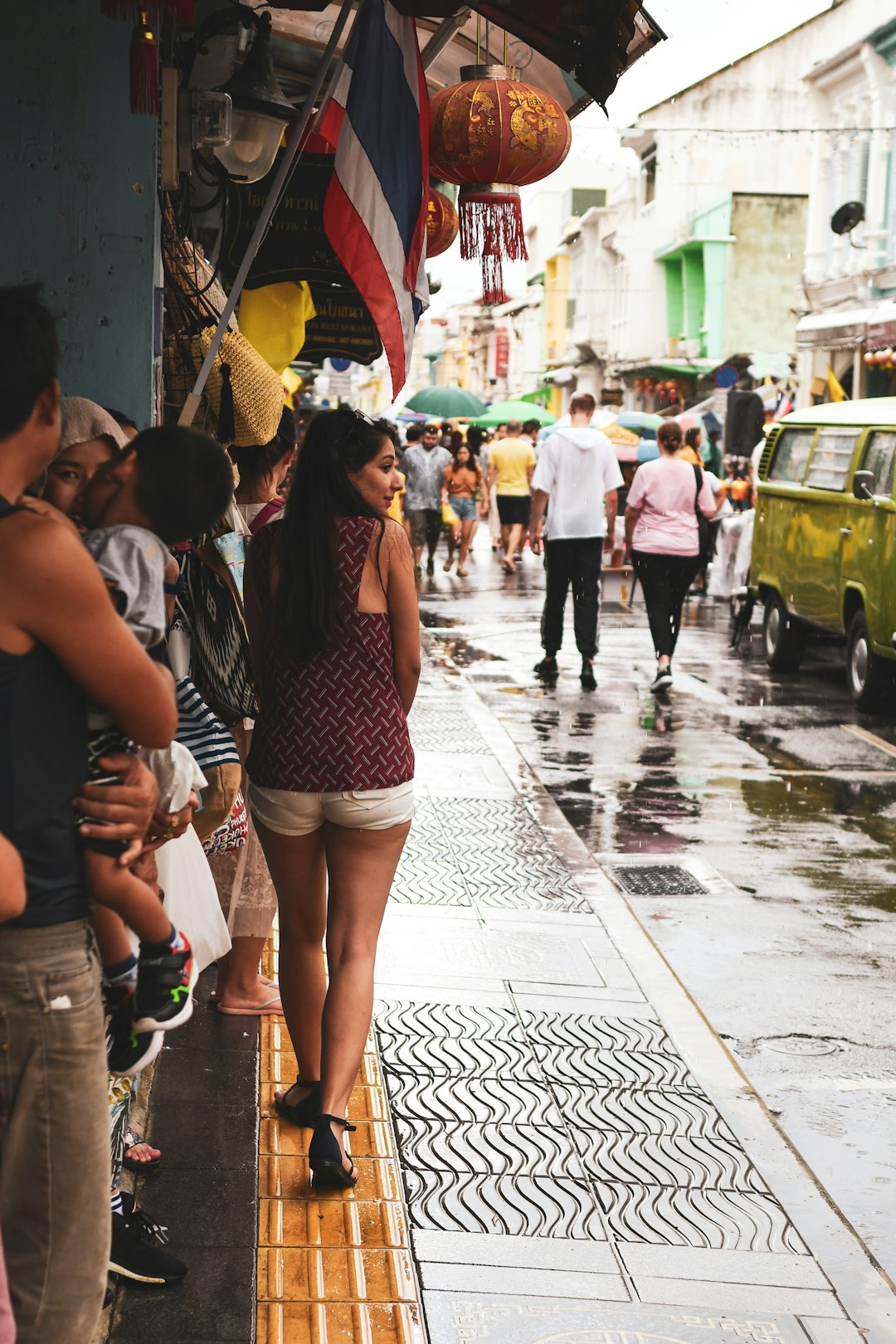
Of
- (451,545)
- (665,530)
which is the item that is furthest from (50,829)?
(451,545)

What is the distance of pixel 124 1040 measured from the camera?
273 centimetres

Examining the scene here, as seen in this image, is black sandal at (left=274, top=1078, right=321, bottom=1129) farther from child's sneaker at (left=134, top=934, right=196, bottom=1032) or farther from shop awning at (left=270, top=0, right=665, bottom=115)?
shop awning at (left=270, top=0, right=665, bottom=115)

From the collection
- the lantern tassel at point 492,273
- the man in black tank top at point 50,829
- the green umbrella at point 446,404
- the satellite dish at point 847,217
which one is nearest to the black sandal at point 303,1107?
the man in black tank top at point 50,829

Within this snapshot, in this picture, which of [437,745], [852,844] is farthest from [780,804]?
[437,745]

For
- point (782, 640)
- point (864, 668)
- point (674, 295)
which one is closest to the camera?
point (864, 668)

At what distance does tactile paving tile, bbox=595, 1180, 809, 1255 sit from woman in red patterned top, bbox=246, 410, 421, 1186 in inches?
28.8

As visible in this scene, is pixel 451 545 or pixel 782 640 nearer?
pixel 782 640

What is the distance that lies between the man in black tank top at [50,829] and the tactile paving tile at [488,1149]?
191 cm

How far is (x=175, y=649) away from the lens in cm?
411

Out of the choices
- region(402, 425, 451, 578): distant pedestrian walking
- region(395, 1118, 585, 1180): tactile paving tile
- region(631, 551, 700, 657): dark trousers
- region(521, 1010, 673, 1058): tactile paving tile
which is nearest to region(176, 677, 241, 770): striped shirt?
region(395, 1118, 585, 1180): tactile paving tile

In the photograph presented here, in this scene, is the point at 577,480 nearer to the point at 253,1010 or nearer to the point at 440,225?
the point at 440,225

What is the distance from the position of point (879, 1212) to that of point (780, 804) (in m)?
4.90

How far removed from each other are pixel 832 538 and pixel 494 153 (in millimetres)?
6562

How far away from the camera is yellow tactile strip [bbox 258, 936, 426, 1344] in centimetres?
345
